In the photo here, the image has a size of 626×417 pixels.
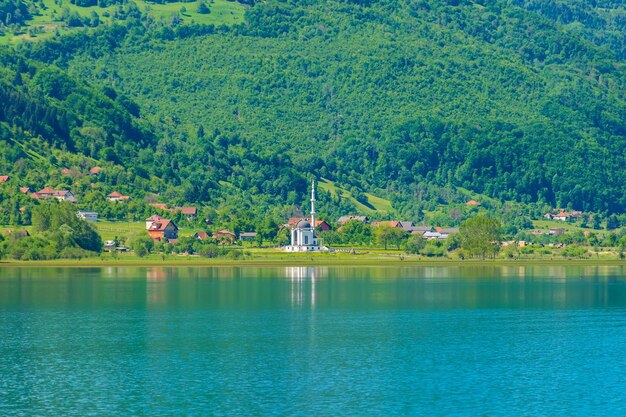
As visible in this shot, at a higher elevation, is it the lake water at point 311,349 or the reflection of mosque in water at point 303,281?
the reflection of mosque in water at point 303,281

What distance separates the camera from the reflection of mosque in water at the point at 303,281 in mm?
119188

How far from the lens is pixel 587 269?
19088 centimetres

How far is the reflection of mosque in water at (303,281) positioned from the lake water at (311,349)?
473mm

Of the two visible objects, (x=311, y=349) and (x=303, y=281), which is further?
(x=303, y=281)

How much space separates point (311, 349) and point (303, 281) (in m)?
70.1

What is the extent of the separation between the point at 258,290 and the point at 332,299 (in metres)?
15.7

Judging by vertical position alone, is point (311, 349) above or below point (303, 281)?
below

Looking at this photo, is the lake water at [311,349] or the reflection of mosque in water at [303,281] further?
the reflection of mosque in water at [303,281]

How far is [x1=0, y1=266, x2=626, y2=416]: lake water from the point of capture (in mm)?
62281

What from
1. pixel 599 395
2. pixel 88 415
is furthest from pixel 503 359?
pixel 88 415

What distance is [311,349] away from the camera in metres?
Result: 80.4

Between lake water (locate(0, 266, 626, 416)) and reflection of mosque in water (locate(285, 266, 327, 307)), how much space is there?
0.47 m

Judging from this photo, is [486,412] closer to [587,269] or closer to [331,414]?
[331,414]

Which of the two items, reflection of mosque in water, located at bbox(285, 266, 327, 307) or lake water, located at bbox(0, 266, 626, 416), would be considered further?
reflection of mosque in water, located at bbox(285, 266, 327, 307)
